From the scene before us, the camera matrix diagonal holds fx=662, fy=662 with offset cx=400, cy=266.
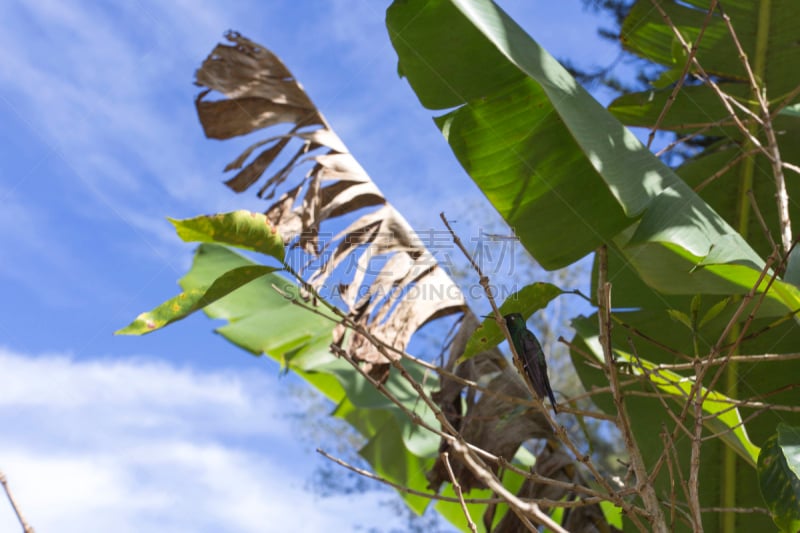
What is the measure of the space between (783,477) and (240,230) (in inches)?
43.6

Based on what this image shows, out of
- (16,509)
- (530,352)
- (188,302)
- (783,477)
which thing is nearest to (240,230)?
(188,302)

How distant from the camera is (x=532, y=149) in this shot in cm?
167

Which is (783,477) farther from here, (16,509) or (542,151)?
(16,509)

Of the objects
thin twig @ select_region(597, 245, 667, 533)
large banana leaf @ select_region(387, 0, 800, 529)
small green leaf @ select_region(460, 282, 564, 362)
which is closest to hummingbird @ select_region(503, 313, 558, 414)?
small green leaf @ select_region(460, 282, 564, 362)

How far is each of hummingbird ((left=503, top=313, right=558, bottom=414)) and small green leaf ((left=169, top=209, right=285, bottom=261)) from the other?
0.47 metres

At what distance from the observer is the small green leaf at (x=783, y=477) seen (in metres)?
1.18

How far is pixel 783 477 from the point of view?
4.06ft

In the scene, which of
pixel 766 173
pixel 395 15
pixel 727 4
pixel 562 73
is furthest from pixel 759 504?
pixel 395 15

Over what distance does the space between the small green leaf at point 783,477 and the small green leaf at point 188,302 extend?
3.33ft

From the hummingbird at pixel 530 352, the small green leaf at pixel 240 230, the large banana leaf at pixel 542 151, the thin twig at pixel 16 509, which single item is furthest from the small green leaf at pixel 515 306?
the thin twig at pixel 16 509

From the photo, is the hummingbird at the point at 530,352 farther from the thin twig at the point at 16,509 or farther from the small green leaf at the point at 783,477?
the thin twig at the point at 16,509

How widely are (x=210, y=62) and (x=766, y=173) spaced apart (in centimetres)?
195

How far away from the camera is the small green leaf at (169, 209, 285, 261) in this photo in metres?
1.20

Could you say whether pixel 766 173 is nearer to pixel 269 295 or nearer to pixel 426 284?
pixel 426 284
